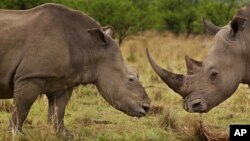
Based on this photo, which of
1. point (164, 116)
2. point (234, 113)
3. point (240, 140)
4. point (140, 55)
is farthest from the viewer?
point (140, 55)

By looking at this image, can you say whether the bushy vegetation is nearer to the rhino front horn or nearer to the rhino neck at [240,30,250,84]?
the rhino front horn

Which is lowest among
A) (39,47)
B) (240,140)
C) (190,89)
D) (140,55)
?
(240,140)

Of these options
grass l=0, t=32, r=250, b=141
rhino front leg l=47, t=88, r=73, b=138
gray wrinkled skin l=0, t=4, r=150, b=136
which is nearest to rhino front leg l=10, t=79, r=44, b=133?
gray wrinkled skin l=0, t=4, r=150, b=136

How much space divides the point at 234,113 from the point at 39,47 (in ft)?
14.9

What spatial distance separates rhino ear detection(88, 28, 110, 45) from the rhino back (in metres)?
0.10

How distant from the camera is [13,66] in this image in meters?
8.37

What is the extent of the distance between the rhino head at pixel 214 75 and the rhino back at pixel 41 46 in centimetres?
110

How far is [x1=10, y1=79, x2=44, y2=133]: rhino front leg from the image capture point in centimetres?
834

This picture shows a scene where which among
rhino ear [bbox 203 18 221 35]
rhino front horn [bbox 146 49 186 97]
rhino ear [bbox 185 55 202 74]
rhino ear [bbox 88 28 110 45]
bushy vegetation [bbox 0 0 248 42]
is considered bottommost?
rhino front horn [bbox 146 49 186 97]

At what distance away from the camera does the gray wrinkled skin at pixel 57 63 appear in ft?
27.5

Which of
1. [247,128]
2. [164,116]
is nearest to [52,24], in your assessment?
[164,116]

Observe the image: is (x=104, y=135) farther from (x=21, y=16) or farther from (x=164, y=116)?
(x=21, y=16)

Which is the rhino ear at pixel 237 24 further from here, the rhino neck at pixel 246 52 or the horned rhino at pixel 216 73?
the rhino neck at pixel 246 52

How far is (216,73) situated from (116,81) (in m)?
1.43
